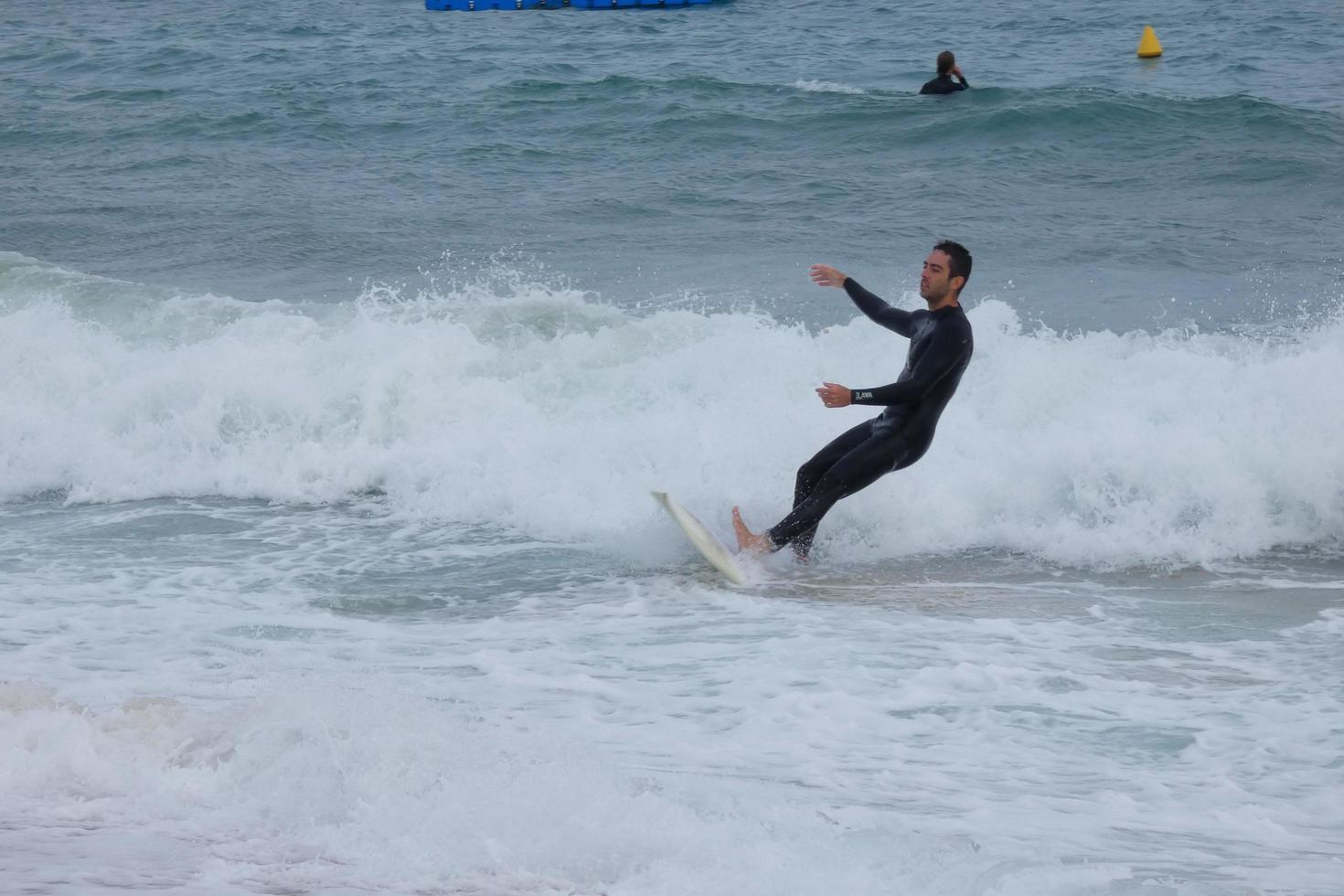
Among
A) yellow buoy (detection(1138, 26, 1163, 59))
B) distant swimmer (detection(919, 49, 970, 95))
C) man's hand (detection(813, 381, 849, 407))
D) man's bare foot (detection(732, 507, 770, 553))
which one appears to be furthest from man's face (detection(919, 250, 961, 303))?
yellow buoy (detection(1138, 26, 1163, 59))

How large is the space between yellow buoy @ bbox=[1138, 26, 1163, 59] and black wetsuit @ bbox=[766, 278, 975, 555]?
53.6 feet

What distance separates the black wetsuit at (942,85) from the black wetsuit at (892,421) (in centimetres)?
1228

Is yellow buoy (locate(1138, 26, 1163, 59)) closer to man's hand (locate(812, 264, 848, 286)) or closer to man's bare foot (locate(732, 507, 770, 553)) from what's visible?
man's hand (locate(812, 264, 848, 286))

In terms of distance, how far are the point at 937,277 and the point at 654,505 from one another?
229cm

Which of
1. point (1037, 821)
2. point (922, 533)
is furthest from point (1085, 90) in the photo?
point (1037, 821)

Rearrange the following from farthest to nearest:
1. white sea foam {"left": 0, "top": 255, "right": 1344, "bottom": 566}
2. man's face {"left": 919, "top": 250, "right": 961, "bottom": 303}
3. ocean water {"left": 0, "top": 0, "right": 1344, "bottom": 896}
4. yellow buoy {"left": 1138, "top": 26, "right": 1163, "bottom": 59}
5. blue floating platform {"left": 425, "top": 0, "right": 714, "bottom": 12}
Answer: blue floating platform {"left": 425, "top": 0, "right": 714, "bottom": 12} → yellow buoy {"left": 1138, "top": 26, "right": 1163, "bottom": 59} → white sea foam {"left": 0, "top": 255, "right": 1344, "bottom": 566} → man's face {"left": 919, "top": 250, "right": 961, "bottom": 303} → ocean water {"left": 0, "top": 0, "right": 1344, "bottom": 896}

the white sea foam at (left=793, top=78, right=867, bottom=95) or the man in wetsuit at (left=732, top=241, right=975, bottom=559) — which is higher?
the white sea foam at (left=793, top=78, right=867, bottom=95)

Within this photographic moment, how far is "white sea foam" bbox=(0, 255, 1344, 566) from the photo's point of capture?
309 inches

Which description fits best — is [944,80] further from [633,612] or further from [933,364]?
[633,612]

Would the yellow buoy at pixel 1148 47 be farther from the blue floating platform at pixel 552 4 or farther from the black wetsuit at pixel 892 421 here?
the black wetsuit at pixel 892 421

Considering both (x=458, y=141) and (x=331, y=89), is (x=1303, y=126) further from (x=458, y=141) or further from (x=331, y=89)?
(x=331, y=89)

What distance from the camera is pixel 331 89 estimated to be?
68.0 ft

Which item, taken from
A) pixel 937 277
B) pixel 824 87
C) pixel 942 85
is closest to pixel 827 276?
pixel 937 277

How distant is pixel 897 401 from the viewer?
6434mm
